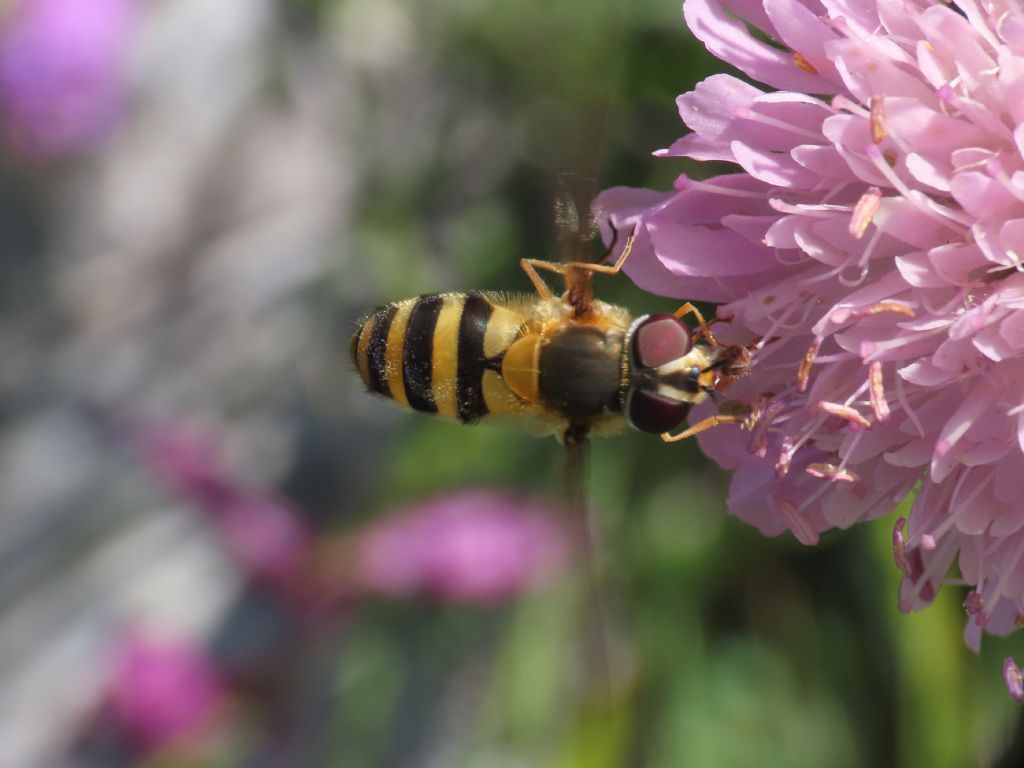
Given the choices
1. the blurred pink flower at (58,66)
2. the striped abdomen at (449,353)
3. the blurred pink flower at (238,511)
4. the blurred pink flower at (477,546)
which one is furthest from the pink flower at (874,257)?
the blurred pink flower at (58,66)

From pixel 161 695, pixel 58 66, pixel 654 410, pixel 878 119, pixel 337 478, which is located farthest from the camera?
pixel 337 478

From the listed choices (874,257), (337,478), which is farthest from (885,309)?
(337,478)

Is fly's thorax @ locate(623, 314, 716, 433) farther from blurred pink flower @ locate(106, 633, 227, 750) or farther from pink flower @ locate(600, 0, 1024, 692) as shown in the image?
blurred pink flower @ locate(106, 633, 227, 750)

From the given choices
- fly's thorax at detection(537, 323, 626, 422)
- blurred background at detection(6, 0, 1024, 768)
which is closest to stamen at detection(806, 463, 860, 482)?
fly's thorax at detection(537, 323, 626, 422)

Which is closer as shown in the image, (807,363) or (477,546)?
(807,363)

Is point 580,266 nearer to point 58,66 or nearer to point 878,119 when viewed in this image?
point 878,119

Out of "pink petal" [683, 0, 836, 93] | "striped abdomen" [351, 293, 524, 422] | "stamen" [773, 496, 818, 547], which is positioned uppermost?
"pink petal" [683, 0, 836, 93]

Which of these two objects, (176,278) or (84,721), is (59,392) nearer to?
(176,278)
